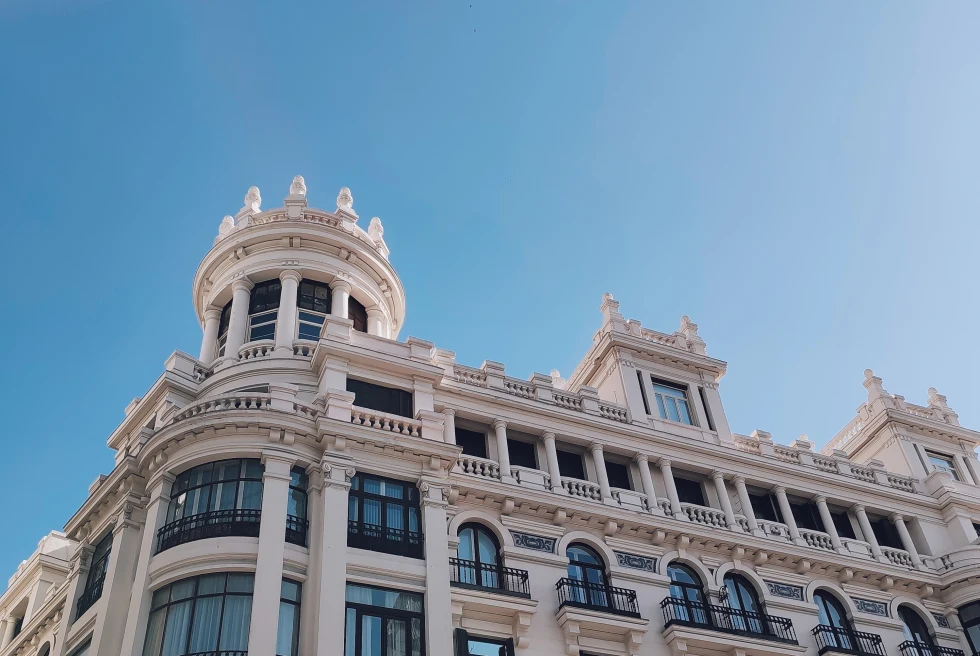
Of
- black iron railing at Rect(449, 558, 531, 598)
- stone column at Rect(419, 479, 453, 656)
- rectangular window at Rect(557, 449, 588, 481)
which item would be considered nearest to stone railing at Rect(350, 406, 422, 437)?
stone column at Rect(419, 479, 453, 656)

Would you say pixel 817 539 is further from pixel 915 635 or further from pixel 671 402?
pixel 671 402

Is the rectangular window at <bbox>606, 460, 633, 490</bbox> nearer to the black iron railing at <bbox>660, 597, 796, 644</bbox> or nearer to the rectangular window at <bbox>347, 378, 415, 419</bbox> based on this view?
the black iron railing at <bbox>660, 597, 796, 644</bbox>

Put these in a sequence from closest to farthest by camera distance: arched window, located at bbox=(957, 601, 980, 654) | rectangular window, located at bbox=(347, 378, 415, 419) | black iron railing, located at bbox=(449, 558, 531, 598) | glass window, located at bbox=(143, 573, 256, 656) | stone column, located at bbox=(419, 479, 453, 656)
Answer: glass window, located at bbox=(143, 573, 256, 656) → stone column, located at bbox=(419, 479, 453, 656) → black iron railing, located at bbox=(449, 558, 531, 598) → rectangular window, located at bbox=(347, 378, 415, 419) → arched window, located at bbox=(957, 601, 980, 654)

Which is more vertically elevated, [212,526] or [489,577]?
[212,526]

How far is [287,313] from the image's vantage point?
109ft

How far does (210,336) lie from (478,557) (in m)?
13.1

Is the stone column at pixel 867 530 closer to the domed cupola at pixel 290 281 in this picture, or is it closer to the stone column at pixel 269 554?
the domed cupola at pixel 290 281

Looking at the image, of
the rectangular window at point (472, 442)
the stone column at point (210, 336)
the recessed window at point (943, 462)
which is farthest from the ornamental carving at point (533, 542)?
the recessed window at point (943, 462)

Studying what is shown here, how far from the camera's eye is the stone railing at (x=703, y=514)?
32.2 m

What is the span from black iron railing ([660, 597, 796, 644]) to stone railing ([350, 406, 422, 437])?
8935 mm

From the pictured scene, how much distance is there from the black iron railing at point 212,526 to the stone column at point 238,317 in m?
7.81

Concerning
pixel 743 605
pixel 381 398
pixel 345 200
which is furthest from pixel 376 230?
pixel 743 605

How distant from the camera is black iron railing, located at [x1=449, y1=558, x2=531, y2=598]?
26.8 m

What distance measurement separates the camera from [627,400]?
35.3 metres
